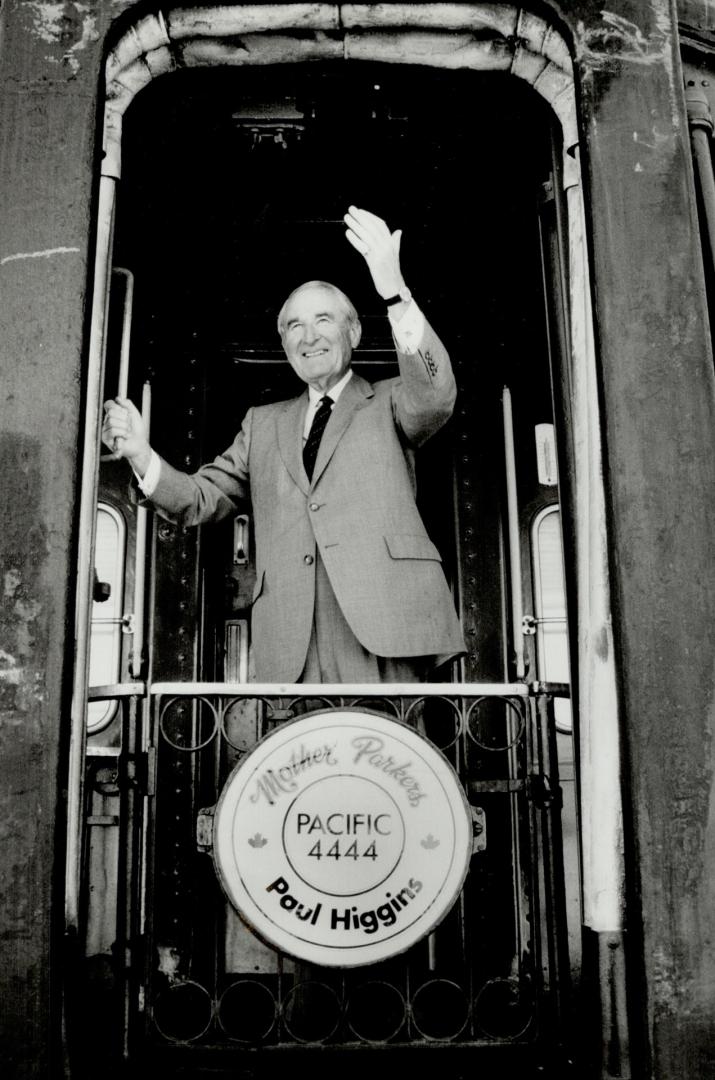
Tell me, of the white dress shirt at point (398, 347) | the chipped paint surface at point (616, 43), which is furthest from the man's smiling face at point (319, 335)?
the chipped paint surface at point (616, 43)

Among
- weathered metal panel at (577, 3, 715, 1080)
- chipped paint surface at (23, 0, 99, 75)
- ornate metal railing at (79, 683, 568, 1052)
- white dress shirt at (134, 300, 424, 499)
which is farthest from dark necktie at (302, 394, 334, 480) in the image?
chipped paint surface at (23, 0, 99, 75)

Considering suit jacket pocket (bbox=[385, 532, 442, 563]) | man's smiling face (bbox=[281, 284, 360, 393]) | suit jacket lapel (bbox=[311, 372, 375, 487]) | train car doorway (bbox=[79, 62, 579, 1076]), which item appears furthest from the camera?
man's smiling face (bbox=[281, 284, 360, 393])

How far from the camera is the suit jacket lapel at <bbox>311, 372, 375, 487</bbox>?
374 centimetres

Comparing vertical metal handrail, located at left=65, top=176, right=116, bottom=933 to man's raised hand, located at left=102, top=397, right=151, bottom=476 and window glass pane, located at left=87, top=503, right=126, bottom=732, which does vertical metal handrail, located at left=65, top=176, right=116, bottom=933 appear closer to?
man's raised hand, located at left=102, top=397, right=151, bottom=476

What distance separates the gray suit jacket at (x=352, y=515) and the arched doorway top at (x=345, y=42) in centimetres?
96

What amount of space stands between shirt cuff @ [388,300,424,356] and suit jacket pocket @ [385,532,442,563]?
0.65 m

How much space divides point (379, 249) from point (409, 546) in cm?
102

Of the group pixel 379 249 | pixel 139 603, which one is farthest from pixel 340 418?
pixel 139 603

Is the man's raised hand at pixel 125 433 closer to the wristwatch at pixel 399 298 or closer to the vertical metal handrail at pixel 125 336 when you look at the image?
the vertical metal handrail at pixel 125 336

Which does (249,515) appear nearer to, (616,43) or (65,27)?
(65,27)

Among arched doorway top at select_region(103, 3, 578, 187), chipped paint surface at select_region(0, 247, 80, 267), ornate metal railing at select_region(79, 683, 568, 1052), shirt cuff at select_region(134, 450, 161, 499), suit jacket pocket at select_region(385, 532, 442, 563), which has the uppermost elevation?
arched doorway top at select_region(103, 3, 578, 187)

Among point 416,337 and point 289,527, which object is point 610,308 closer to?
point 416,337

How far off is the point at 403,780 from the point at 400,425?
1369mm

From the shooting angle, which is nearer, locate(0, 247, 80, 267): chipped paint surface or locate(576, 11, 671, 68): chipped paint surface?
locate(0, 247, 80, 267): chipped paint surface
